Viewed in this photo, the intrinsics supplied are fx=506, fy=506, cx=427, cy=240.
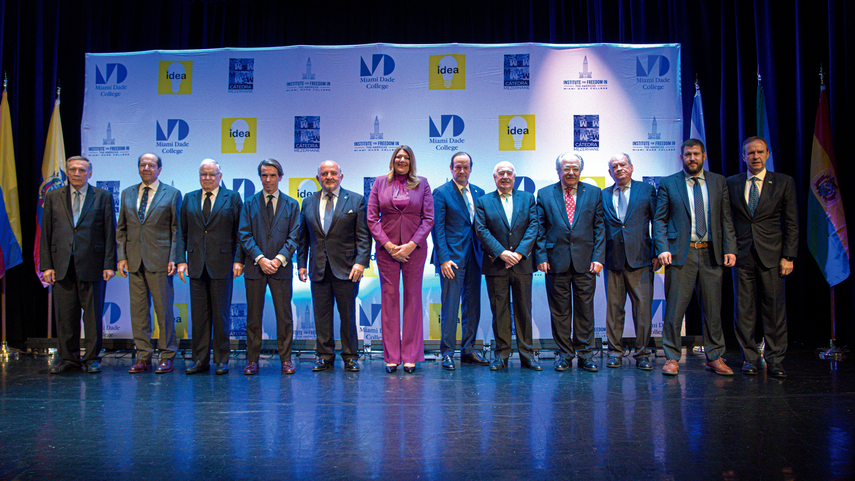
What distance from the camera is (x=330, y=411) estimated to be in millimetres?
Result: 2934

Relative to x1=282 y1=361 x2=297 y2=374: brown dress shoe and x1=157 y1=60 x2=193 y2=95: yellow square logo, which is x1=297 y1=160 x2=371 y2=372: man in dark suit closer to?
x1=282 y1=361 x2=297 y2=374: brown dress shoe

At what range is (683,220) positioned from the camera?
3895mm

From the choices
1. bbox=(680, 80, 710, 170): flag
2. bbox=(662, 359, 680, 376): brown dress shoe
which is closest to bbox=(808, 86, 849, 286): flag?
bbox=(680, 80, 710, 170): flag

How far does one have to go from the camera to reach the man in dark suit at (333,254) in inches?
159

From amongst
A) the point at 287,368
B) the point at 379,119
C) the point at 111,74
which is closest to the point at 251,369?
the point at 287,368

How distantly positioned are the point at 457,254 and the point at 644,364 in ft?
5.73

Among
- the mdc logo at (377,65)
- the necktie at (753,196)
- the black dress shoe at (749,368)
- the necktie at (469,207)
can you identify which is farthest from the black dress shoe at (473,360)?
the mdc logo at (377,65)

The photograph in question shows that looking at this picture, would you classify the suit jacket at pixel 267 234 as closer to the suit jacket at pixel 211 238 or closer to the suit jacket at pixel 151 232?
the suit jacket at pixel 211 238

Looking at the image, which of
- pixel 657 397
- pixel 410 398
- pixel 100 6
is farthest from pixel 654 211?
pixel 100 6

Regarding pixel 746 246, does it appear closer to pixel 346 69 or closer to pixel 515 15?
pixel 515 15

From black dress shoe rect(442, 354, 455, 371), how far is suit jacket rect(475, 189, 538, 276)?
771 millimetres

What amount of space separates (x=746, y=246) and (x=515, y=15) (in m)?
3.50

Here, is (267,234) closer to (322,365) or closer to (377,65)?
(322,365)

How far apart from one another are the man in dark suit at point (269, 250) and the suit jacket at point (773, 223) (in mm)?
3508
